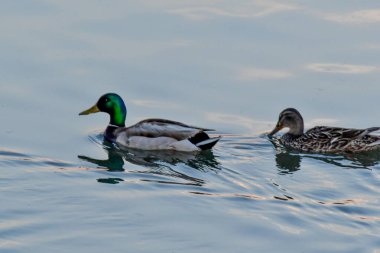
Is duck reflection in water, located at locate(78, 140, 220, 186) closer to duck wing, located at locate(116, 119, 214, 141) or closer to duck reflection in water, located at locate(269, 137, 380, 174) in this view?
duck wing, located at locate(116, 119, 214, 141)

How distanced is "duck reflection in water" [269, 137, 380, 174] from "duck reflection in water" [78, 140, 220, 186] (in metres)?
0.87

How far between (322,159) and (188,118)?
2.03 meters

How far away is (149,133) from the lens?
15.0m

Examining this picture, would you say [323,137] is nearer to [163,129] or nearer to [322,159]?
[322,159]

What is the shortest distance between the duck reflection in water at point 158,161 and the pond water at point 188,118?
39 mm

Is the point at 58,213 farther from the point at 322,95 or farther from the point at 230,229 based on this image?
the point at 322,95

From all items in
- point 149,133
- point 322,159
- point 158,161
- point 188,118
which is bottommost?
point 158,161

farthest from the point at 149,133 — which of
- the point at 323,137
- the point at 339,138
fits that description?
the point at 339,138

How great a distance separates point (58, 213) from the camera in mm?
11609

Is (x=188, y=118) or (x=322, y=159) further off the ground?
(x=188, y=118)

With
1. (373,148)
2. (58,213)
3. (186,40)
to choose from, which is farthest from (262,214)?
(186,40)

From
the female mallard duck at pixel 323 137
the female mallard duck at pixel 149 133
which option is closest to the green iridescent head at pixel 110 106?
the female mallard duck at pixel 149 133

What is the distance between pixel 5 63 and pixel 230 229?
21.1ft

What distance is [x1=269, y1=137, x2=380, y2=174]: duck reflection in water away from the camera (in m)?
14.0
